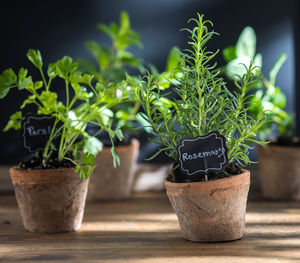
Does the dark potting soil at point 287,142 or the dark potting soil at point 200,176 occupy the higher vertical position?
the dark potting soil at point 200,176

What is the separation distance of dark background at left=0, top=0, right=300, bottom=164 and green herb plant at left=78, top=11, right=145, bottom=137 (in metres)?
0.07

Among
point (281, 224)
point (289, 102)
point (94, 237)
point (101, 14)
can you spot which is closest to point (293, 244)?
point (281, 224)

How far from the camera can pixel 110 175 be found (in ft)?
6.87

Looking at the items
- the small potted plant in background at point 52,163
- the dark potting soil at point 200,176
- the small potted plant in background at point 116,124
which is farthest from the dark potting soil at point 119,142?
the dark potting soil at point 200,176

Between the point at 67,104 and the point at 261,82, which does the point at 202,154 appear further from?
the point at 261,82

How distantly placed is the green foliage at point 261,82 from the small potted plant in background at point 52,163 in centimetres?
66

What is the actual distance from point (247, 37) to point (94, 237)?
41.3 inches

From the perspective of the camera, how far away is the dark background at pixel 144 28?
229 cm

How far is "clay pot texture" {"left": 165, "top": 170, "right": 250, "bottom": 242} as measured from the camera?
4.38ft

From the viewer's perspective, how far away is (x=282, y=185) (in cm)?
205

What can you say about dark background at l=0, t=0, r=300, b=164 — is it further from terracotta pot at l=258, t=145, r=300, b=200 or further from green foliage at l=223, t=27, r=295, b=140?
terracotta pot at l=258, t=145, r=300, b=200

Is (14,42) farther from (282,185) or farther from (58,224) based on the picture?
(282,185)

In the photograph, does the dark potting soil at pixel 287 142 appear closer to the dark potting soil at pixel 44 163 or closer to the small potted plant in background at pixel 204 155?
the small potted plant in background at pixel 204 155

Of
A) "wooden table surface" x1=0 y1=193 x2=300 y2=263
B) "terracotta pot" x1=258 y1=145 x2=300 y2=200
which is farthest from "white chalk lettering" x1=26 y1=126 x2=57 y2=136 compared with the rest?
"terracotta pot" x1=258 y1=145 x2=300 y2=200
